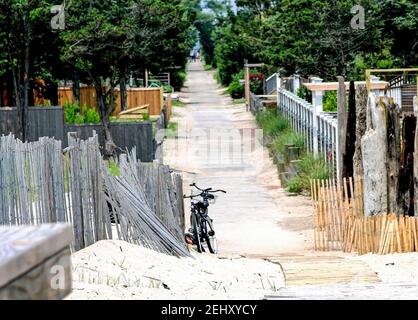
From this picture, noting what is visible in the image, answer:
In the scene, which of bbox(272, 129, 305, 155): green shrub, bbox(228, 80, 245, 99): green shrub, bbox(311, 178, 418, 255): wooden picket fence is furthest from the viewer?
bbox(228, 80, 245, 99): green shrub

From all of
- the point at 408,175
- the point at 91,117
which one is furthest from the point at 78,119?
the point at 408,175

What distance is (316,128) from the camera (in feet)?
90.0

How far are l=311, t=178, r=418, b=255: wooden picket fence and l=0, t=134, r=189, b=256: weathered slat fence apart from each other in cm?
288

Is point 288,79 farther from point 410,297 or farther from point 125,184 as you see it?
point 410,297

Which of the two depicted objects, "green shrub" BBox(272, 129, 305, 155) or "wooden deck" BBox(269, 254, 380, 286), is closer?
"wooden deck" BBox(269, 254, 380, 286)

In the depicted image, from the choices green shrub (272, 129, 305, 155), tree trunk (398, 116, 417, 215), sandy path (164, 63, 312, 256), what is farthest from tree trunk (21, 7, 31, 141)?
tree trunk (398, 116, 417, 215)

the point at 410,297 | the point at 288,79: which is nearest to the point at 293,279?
the point at 410,297

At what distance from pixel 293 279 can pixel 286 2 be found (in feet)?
108

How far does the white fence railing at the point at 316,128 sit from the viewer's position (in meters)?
23.5

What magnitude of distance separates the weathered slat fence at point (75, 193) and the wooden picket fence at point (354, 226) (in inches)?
113

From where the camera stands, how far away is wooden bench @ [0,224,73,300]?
305cm

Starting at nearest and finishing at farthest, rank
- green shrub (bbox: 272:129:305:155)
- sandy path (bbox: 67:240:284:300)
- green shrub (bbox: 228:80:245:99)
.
Answer: 1. sandy path (bbox: 67:240:284:300)
2. green shrub (bbox: 272:129:305:155)
3. green shrub (bbox: 228:80:245:99)

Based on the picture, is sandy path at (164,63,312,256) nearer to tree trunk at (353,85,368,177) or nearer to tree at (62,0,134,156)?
tree trunk at (353,85,368,177)

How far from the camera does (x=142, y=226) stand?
1238 centimetres
